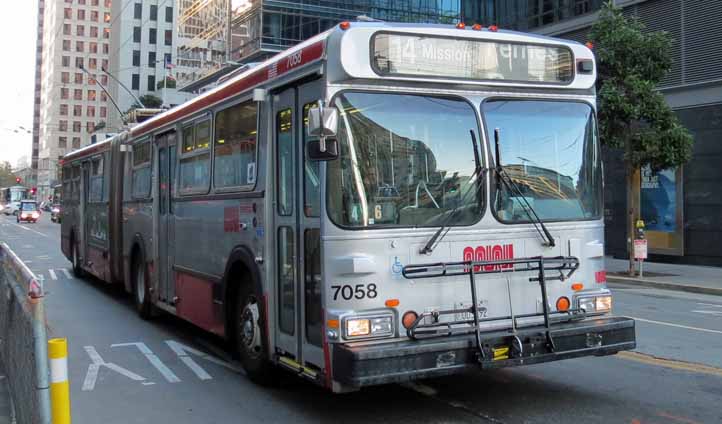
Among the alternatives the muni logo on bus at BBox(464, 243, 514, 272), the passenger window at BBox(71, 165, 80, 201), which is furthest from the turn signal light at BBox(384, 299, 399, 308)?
the passenger window at BBox(71, 165, 80, 201)

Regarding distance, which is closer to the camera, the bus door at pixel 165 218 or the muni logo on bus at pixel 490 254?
the muni logo on bus at pixel 490 254

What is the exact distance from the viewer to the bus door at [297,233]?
550 cm

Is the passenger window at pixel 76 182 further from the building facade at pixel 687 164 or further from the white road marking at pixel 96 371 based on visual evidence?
the building facade at pixel 687 164

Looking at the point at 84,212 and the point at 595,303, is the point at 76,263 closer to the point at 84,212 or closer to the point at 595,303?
the point at 84,212

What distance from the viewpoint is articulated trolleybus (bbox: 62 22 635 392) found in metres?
5.16

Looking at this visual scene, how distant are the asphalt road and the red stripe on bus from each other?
2.73 meters

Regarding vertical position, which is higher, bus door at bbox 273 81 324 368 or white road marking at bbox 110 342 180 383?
bus door at bbox 273 81 324 368

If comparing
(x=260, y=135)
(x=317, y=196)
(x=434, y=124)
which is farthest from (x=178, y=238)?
(x=434, y=124)

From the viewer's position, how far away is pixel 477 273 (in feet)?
17.9

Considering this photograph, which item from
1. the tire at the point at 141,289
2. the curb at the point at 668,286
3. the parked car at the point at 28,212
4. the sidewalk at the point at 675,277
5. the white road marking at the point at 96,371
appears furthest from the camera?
the parked car at the point at 28,212

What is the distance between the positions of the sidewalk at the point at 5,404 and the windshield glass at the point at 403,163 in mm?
3316

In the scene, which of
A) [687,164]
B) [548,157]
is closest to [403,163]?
[548,157]

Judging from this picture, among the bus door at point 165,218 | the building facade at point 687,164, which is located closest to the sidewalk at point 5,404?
the bus door at point 165,218

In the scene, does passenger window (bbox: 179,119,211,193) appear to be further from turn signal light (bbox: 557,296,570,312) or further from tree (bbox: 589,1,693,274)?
tree (bbox: 589,1,693,274)
